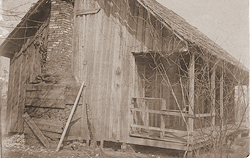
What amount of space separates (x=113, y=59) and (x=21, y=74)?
5343 millimetres

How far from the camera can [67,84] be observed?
9.15m

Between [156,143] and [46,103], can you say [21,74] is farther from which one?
[156,143]

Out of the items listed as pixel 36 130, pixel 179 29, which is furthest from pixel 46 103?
pixel 179 29

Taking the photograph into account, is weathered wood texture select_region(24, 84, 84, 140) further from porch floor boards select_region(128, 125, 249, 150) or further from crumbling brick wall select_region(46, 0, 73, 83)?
porch floor boards select_region(128, 125, 249, 150)

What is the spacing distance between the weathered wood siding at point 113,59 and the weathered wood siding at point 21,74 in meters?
2.61

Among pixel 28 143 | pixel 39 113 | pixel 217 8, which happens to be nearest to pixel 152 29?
pixel 217 8

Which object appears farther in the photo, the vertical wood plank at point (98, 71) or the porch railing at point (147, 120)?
the vertical wood plank at point (98, 71)

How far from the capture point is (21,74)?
11.8m

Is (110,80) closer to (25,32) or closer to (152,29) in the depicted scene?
(152,29)

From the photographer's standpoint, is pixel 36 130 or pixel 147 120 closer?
pixel 36 130

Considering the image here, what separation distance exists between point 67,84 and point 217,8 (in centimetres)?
582

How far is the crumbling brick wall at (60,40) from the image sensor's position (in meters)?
9.60

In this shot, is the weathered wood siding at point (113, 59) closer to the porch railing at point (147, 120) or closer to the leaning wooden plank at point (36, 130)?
the porch railing at point (147, 120)

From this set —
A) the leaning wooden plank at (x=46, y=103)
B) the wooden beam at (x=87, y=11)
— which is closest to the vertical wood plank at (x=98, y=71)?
the wooden beam at (x=87, y=11)
